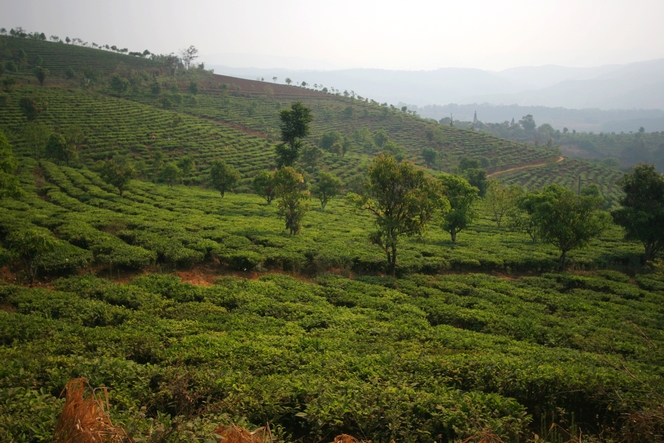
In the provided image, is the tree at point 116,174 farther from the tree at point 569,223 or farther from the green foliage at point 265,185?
the tree at point 569,223

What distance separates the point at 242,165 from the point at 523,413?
5719 cm

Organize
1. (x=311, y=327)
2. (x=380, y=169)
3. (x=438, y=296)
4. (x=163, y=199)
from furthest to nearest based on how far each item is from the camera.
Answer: (x=163, y=199), (x=380, y=169), (x=438, y=296), (x=311, y=327)

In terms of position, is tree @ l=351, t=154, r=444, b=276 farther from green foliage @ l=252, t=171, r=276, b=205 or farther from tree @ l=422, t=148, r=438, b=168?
tree @ l=422, t=148, r=438, b=168

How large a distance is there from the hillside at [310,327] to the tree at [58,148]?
13.4 m

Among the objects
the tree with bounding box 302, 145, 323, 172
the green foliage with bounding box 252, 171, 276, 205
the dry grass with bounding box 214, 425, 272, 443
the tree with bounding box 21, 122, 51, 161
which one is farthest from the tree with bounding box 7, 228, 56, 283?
the tree with bounding box 302, 145, 323, 172

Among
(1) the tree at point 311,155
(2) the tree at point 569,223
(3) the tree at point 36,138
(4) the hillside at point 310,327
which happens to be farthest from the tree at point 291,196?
(3) the tree at point 36,138

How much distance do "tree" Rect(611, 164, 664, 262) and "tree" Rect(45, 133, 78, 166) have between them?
2388 inches

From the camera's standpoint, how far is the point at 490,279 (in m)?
19.2

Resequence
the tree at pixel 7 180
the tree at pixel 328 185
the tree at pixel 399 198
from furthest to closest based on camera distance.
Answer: the tree at pixel 328 185, the tree at pixel 7 180, the tree at pixel 399 198

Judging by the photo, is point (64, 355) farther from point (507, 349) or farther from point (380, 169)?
point (380, 169)

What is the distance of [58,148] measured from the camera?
151 feet

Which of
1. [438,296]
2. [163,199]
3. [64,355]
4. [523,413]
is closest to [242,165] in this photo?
[163,199]

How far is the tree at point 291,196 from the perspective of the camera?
82.0 ft

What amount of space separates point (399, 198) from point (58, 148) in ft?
160
